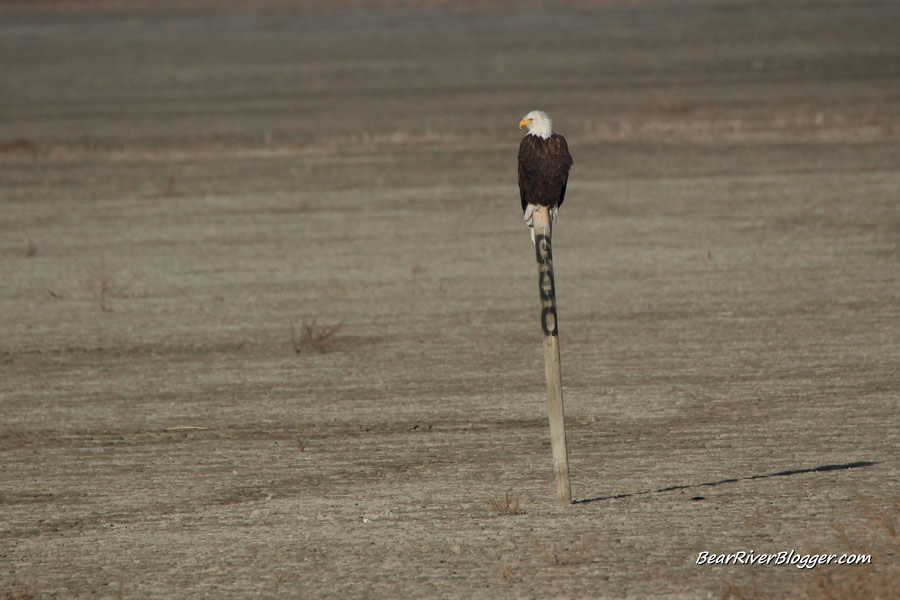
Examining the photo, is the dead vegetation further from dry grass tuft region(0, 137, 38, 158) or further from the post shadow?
dry grass tuft region(0, 137, 38, 158)

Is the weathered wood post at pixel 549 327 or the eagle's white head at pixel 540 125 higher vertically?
the eagle's white head at pixel 540 125

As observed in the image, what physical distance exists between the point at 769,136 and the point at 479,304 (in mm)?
12770

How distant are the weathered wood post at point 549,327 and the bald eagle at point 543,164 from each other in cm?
9

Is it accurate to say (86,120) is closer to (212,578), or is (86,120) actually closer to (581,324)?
(581,324)

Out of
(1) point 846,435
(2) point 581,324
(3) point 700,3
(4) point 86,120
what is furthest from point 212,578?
(3) point 700,3

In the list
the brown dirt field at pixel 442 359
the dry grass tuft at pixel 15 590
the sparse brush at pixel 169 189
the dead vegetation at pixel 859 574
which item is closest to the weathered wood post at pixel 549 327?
the brown dirt field at pixel 442 359

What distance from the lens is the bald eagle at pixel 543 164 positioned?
5793mm

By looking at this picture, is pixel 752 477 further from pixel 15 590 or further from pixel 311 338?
pixel 311 338

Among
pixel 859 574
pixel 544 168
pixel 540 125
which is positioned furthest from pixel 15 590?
pixel 859 574

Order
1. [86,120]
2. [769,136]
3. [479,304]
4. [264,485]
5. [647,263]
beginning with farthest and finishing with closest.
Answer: [86,120], [769,136], [647,263], [479,304], [264,485]

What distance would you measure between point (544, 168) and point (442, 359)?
15.3 feet

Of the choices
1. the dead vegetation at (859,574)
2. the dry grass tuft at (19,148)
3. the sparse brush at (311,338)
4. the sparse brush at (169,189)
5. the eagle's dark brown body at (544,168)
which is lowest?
the dead vegetation at (859,574)

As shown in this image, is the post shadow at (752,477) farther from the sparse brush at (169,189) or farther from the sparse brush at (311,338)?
the sparse brush at (169,189)

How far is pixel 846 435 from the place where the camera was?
7.86m
